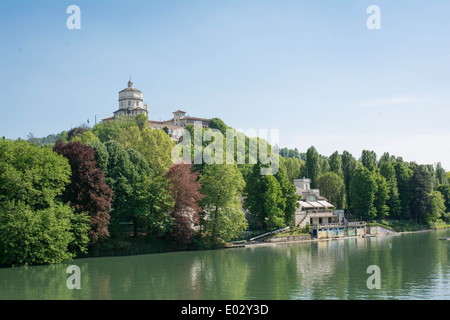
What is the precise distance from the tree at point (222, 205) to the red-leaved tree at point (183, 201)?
1.73 meters

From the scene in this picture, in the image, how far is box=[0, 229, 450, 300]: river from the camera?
2394 cm

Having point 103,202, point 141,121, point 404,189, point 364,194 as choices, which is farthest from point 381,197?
point 103,202

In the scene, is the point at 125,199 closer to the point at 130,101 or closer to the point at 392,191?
the point at 392,191

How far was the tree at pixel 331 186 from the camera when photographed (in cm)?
8481

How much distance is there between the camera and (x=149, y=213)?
47.6 meters

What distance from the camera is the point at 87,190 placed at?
4216 centimetres

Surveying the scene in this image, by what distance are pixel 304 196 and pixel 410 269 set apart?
43815 millimetres

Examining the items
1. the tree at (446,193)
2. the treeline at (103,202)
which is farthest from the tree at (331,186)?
the treeline at (103,202)

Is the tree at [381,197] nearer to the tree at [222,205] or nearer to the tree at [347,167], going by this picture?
the tree at [347,167]

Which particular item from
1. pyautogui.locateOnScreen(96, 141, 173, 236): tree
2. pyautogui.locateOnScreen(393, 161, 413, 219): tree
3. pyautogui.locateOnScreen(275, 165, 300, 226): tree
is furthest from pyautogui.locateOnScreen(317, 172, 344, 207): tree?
pyautogui.locateOnScreen(96, 141, 173, 236): tree
